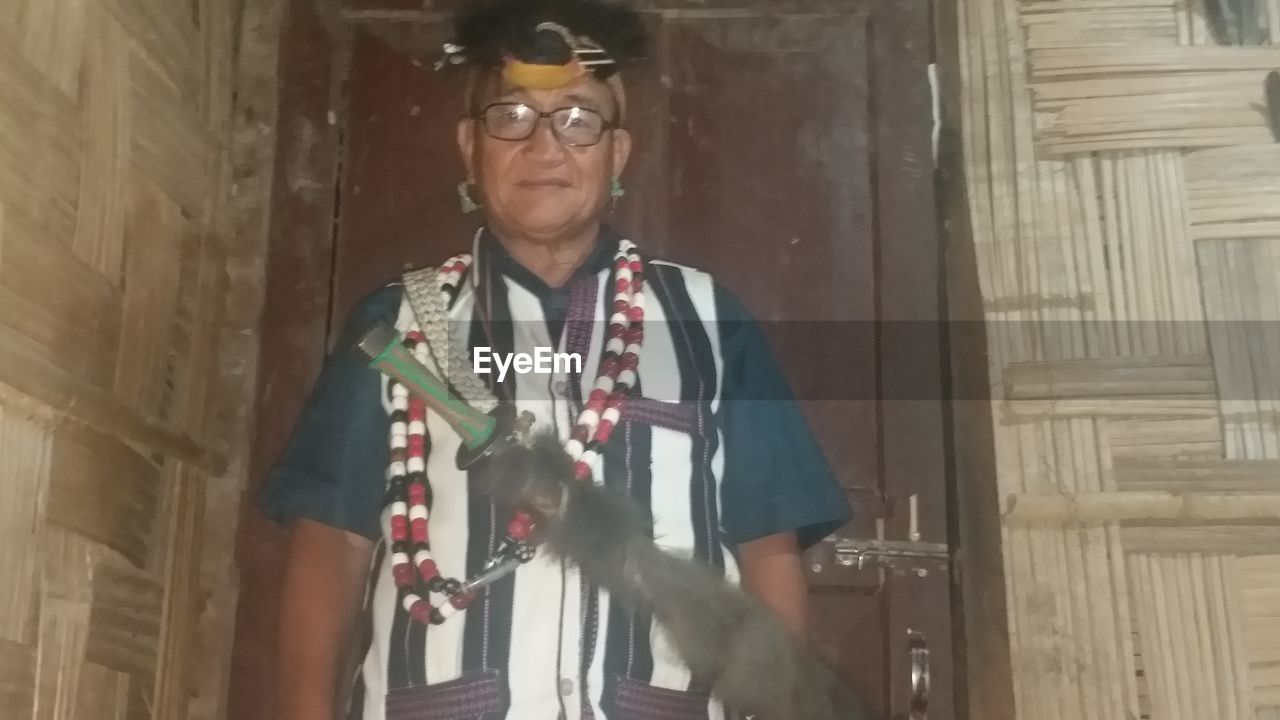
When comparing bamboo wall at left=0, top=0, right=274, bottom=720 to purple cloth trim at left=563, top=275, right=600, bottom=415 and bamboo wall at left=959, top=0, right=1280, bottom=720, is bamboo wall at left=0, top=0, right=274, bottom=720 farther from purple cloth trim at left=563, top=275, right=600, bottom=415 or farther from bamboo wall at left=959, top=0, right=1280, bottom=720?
bamboo wall at left=959, top=0, right=1280, bottom=720

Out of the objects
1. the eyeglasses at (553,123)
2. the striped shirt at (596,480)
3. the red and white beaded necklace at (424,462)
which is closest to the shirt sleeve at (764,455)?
the striped shirt at (596,480)

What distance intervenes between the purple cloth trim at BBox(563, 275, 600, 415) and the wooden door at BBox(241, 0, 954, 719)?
0.09m

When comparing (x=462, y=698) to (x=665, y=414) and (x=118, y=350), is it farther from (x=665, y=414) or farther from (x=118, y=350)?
(x=118, y=350)

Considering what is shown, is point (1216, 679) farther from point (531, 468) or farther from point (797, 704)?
point (531, 468)

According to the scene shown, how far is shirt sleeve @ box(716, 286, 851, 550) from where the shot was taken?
1.06 metres

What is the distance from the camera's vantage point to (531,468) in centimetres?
101

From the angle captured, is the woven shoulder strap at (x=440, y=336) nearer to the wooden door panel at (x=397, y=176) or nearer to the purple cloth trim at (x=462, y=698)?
the wooden door panel at (x=397, y=176)

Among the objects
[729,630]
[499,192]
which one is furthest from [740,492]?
[499,192]

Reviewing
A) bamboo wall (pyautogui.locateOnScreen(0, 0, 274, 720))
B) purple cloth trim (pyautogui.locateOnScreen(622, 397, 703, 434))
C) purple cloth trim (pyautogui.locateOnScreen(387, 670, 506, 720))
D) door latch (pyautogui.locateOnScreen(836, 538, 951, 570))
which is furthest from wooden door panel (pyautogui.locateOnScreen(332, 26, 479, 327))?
door latch (pyautogui.locateOnScreen(836, 538, 951, 570))

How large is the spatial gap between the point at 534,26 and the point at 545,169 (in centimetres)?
16

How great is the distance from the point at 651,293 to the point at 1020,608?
0.48m

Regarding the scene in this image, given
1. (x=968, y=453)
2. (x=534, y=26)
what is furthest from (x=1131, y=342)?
(x=534, y=26)

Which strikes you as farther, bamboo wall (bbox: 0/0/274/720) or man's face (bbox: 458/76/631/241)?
man's face (bbox: 458/76/631/241)

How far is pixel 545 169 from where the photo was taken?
1.09 m
